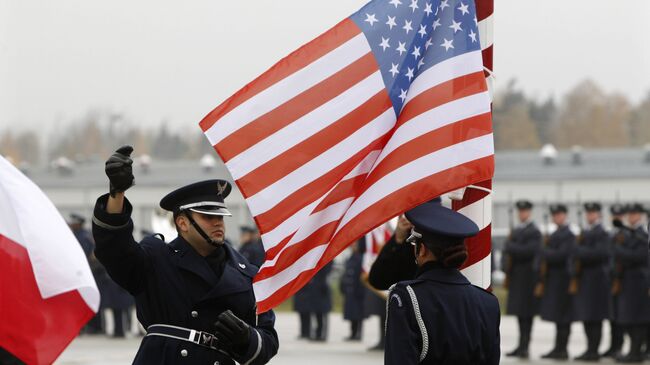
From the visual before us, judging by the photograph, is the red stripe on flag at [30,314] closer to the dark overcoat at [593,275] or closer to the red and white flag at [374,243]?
the dark overcoat at [593,275]

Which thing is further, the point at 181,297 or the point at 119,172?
the point at 181,297

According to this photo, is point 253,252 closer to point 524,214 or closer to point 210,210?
point 524,214

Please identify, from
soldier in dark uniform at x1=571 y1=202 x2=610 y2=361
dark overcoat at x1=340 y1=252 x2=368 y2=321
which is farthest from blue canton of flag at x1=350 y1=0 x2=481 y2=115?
dark overcoat at x1=340 y1=252 x2=368 y2=321

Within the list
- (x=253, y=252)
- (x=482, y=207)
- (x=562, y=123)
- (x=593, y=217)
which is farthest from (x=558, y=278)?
(x=562, y=123)

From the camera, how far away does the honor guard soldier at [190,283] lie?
A: 18.0ft

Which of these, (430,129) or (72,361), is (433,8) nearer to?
(430,129)

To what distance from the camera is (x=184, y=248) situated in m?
5.92

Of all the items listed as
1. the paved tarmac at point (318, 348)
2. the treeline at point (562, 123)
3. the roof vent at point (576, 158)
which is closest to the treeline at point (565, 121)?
the treeline at point (562, 123)

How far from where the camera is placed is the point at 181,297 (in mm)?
5809

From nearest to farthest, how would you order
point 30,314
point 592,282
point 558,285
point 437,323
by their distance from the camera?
point 437,323 < point 30,314 < point 592,282 < point 558,285

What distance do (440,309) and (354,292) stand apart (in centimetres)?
1411

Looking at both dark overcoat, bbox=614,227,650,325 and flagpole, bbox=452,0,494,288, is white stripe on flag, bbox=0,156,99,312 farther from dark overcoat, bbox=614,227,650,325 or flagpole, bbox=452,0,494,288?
dark overcoat, bbox=614,227,650,325

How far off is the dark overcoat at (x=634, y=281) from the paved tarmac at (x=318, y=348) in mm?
691

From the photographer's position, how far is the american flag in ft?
18.6
